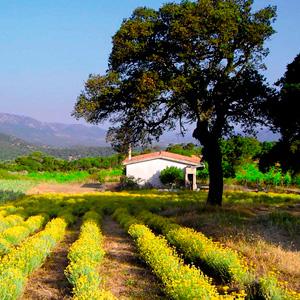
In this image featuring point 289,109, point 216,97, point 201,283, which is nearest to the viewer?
point 201,283

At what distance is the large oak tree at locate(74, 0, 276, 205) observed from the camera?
2462cm

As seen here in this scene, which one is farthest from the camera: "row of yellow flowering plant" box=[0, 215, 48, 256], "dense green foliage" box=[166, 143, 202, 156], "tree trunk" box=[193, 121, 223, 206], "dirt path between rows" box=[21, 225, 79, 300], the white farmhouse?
"dense green foliage" box=[166, 143, 202, 156]

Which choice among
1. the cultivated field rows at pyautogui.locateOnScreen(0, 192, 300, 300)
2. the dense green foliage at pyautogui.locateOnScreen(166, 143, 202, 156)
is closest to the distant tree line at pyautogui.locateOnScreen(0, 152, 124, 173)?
the dense green foliage at pyautogui.locateOnScreen(166, 143, 202, 156)

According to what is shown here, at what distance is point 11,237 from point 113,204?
1493cm

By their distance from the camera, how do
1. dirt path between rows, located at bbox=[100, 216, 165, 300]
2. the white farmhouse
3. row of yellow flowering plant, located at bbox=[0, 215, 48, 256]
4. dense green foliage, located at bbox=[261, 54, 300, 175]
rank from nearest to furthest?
1. dirt path between rows, located at bbox=[100, 216, 165, 300]
2. row of yellow flowering plant, located at bbox=[0, 215, 48, 256]
3. dense green foliage, located at bbox=[261, 54, 300, 175]
4. the white farmhouse

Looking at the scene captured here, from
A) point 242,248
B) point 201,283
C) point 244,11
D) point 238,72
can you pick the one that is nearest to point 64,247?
point 242,248

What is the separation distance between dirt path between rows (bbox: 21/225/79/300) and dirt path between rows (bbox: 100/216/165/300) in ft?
3.41

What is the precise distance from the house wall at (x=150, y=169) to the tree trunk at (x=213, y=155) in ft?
111

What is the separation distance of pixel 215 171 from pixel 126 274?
48.4 feet

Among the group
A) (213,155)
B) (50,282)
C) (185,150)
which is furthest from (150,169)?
(50,282)

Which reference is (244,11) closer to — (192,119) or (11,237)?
(192,119)

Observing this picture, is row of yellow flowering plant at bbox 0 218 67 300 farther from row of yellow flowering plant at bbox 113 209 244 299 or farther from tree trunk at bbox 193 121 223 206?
tree trunk at bbox 193 121 223 206

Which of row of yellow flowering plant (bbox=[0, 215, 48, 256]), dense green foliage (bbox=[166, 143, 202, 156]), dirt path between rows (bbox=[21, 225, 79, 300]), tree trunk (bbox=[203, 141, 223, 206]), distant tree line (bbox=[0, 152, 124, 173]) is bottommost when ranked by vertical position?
dirt path between rows (bbox=[21, 225, 79, 300])

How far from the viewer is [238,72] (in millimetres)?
→ 26859
